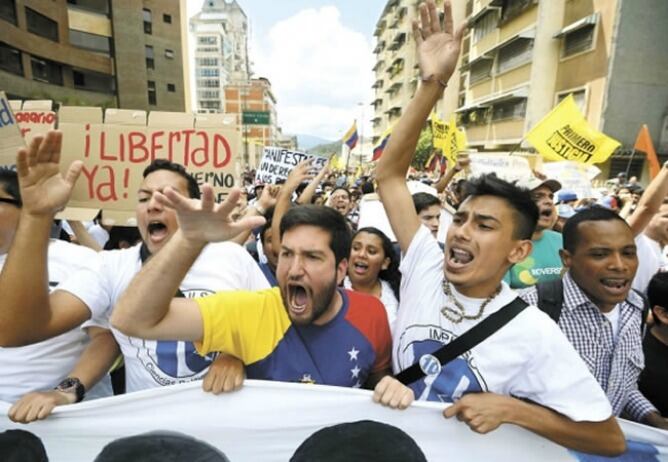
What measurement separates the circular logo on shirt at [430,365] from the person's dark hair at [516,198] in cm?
60

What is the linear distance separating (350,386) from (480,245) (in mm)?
767

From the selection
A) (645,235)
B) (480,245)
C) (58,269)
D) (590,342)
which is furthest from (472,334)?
(645,235)

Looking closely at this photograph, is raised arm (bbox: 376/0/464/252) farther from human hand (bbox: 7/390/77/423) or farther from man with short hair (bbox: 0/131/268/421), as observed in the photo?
human hand (bbox: 7/390/77/423)

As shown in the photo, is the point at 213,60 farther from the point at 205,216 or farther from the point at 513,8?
the point at 205,216

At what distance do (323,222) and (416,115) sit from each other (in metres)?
0.68

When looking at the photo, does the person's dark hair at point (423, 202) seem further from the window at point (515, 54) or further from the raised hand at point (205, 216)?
the window at point (515, 54)

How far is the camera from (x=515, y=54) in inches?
933

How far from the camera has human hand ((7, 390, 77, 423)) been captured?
4.76 feet

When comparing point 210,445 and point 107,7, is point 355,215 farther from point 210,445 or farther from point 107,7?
point 107,7

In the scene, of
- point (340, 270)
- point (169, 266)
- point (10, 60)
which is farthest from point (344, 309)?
point (10, 60)

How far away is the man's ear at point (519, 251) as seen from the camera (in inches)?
65.2

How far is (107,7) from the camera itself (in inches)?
1157

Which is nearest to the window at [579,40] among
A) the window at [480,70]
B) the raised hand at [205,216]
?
the window at [480,70]

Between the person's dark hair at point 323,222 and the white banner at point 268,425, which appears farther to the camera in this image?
the person's dark hair at point 323,222
